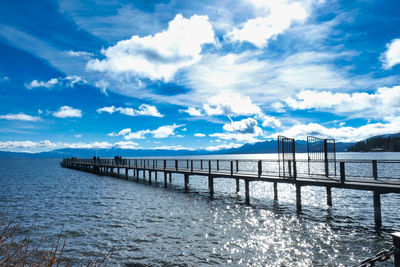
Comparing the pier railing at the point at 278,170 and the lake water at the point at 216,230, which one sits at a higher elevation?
the pier railing at the point at 278,170

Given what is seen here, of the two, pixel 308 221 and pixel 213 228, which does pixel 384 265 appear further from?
pixel 213 228

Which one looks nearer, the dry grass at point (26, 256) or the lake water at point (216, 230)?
the dry grass at point (26, 256)

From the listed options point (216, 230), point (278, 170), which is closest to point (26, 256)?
point (216, 230)

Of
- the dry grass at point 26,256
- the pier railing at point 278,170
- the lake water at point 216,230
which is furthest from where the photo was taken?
the pier railing at point 278,170

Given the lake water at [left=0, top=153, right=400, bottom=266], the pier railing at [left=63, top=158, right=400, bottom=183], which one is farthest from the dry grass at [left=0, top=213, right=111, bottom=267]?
the pier railing at [left=63, top=158, right=400, bottom=183]

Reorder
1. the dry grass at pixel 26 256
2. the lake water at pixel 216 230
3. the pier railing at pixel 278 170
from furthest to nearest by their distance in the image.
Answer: the pier railing at pixel 278 170
the lake water at pixel 216 230
the dry grass at pixel 26 256

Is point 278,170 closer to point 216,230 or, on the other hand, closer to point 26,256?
point 216,230

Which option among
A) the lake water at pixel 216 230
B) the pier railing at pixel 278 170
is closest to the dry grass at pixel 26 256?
the lake water at pixel 216 230

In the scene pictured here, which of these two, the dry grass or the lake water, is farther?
the lake water

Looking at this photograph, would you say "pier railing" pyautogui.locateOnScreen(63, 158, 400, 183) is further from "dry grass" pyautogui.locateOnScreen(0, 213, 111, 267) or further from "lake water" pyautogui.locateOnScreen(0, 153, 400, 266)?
"dry grass" pyautogui.locateOnScreen(0, 213, 111, 267)

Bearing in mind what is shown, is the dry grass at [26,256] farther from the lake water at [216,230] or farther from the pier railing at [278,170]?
the pier railing at [278,170]

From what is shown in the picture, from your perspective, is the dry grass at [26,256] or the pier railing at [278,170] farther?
the pier railing at [278,170]

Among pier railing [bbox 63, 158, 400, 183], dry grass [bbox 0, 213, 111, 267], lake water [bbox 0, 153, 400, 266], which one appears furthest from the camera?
pier railing [bbox 63, 158, 400, 183]

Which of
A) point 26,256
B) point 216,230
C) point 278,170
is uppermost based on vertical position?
point 26,256
